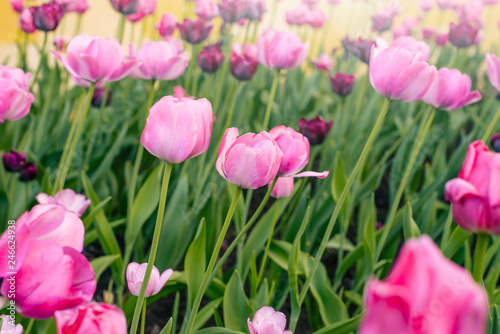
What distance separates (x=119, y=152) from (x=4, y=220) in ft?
1.64

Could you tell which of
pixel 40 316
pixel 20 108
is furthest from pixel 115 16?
pixel 40 316

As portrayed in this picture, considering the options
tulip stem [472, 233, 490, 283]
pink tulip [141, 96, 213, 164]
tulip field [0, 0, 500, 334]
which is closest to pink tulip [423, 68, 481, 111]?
tulip field [0, 0, 500, 334]

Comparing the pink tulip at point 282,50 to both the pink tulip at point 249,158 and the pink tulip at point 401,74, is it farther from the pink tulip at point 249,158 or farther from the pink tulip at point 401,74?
the pink tulip at point 249,158

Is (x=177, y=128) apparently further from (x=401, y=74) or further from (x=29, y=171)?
(x=29, y=171)

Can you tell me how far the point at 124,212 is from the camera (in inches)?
55.2

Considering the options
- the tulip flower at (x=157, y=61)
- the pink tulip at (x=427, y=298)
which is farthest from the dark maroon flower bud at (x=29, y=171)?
the pink tulip at (x=427, y=298)

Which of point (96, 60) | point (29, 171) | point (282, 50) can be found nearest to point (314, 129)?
point (282, 50)

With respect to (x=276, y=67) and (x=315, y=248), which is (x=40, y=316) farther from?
(x=315, y=248)

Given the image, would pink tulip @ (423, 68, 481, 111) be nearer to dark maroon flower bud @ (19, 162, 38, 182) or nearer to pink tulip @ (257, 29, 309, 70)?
pink tulip @ (257, 29, 309, 70)

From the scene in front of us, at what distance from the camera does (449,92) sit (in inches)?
37.1

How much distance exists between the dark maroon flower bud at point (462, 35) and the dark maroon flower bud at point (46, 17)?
118cm

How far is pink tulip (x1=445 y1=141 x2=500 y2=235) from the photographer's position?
459 millimetres

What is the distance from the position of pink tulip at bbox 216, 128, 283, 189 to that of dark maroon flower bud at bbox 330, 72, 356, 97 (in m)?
0.92

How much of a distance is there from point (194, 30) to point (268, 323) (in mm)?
1065
